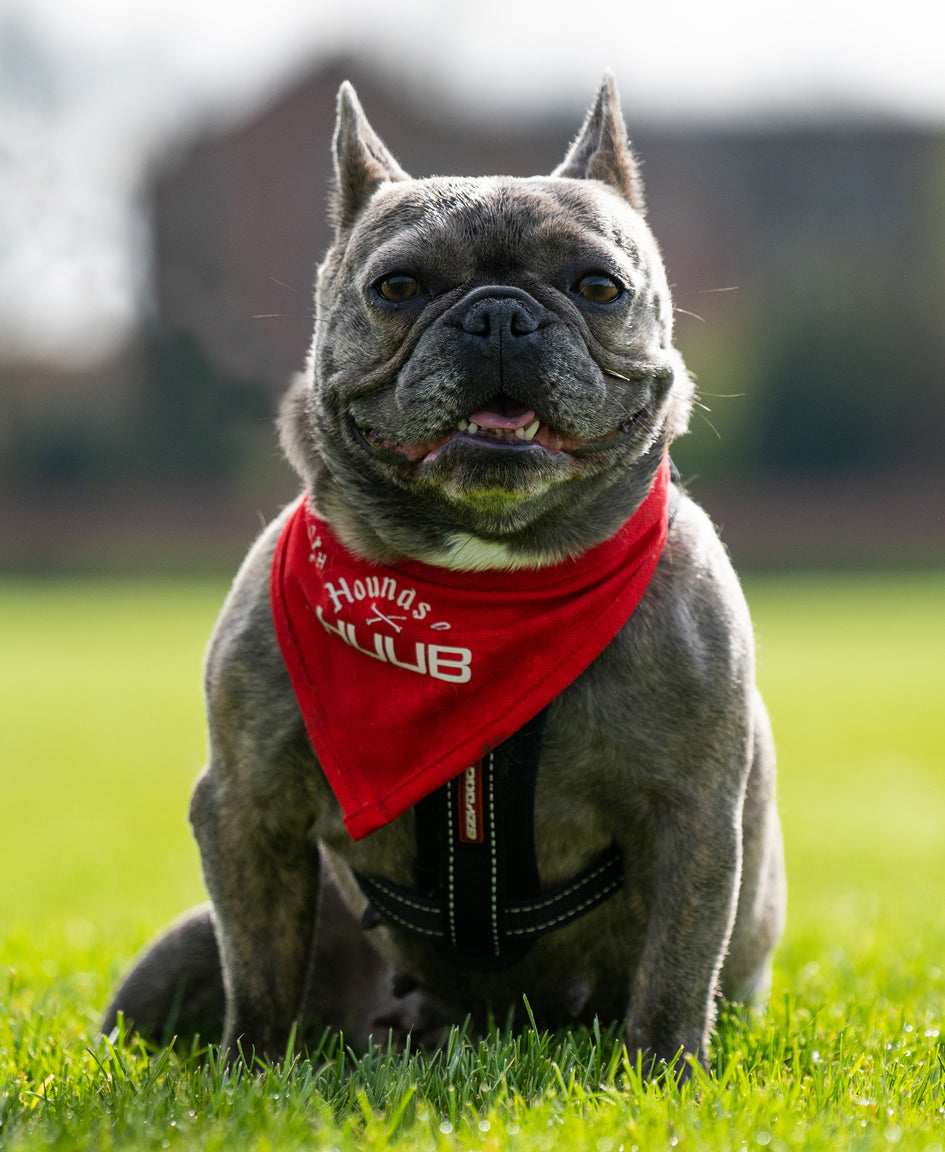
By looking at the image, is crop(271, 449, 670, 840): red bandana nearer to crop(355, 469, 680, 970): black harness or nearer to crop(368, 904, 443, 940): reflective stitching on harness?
crop(355, 469, 680, 970): black harness

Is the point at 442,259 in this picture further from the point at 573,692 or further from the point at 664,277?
the point at 573,692

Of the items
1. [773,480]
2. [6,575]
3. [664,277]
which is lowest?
[6,575]

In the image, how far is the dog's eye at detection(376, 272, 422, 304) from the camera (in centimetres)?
326

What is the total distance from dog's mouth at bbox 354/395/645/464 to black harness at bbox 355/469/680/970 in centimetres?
44

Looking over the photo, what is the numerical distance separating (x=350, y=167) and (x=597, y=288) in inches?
32.6

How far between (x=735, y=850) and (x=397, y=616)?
917 mm

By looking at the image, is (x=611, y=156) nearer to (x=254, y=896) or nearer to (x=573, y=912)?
(x=573, y=912)

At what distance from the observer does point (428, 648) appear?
329 centimetres

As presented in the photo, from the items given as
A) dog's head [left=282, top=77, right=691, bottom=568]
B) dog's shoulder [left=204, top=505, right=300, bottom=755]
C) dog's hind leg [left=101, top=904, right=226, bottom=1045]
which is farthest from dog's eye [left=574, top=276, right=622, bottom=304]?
dog's hind leg [left=101, top=904, right=226, bottom=1045]

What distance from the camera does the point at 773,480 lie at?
3369 centimetres

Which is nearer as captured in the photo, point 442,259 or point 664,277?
point 442,259

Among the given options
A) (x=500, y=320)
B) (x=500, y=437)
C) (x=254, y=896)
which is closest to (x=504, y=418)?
(x=500, y=437)

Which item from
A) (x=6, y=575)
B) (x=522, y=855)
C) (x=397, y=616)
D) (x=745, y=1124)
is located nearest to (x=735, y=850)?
(x=522, y=855)

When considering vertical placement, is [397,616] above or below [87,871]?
above
